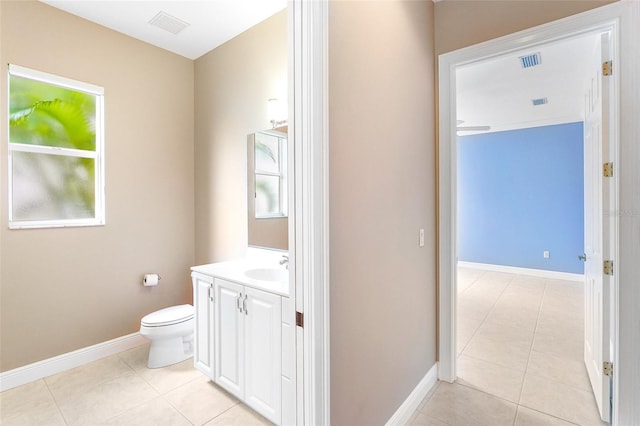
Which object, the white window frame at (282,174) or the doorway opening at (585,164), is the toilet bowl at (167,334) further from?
the doorway opening at (585,164)

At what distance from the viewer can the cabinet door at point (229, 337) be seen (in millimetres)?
1844

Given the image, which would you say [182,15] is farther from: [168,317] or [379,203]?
[168,317]

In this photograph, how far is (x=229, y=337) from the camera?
1909 mm

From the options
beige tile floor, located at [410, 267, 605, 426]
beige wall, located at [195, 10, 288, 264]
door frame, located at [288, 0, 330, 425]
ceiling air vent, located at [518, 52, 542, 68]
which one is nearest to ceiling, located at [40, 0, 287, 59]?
beige wall, located at [195, 10, 288, 264]

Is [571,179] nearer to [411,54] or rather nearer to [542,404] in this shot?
[542,404]

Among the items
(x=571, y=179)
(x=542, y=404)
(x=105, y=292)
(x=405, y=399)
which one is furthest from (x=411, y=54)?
(x=571, y=179)

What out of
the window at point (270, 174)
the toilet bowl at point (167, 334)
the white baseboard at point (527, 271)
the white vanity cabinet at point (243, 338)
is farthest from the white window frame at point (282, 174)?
the white baseboard at point (527, 271)

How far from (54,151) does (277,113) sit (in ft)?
5.97

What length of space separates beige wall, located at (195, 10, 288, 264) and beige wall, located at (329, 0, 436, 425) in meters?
1.06

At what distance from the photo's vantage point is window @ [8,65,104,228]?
7.23 feet

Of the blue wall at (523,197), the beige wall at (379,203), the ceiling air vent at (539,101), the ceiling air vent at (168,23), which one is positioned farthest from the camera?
the blue wall at (523,197)

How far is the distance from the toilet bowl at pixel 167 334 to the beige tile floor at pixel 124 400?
3.2 inches

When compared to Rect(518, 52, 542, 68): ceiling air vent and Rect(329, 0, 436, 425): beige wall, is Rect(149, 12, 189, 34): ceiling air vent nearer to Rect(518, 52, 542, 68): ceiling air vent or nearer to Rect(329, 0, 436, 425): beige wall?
Rect(329, 0, 436, 425): beige wall

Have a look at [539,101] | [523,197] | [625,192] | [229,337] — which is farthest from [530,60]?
[229,337]
